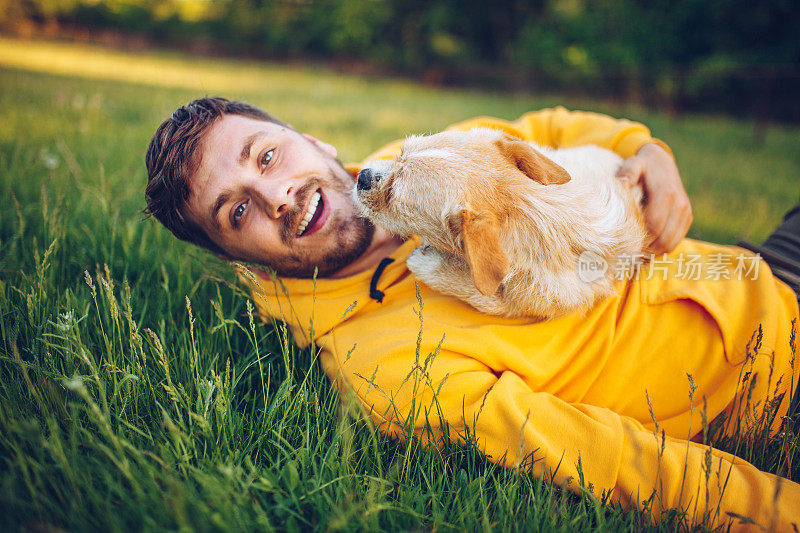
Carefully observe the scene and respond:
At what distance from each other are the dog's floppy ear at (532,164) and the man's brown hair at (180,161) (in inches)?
73.2

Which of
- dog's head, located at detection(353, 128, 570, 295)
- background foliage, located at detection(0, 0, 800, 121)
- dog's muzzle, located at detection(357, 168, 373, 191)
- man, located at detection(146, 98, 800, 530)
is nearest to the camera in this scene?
man, located at detection(146, 98, 800, 530)

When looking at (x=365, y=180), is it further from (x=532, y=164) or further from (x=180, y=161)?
(x=180, y=161)

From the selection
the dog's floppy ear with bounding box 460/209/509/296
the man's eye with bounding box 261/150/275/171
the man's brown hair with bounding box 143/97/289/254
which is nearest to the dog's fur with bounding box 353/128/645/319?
the dog's floppy ear with bounding box 460/209/509/296

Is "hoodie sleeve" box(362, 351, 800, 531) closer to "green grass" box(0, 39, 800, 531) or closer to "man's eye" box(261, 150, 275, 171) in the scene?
"green grass" box(0, 39, 800, 531)

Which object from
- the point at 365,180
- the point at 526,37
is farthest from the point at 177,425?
the point at 526,37

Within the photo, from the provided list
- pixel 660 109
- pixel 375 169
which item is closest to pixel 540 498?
pixel 375 169

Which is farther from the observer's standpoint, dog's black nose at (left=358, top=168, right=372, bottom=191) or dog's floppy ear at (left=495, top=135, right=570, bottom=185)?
dog's black nose at (left=358, top=168, right=372, bottom=191)

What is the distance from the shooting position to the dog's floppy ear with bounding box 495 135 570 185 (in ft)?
6.86

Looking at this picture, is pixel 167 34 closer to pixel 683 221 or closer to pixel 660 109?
pixel 660 109

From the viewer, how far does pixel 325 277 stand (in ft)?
9.33

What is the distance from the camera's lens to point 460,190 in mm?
2041

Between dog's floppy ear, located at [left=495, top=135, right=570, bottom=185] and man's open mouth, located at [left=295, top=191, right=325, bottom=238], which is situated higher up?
dog's floppy ear, located at [left=495, top=135, right=570, bottom=185]

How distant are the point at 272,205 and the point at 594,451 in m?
2.11

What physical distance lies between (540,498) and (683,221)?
195cm
